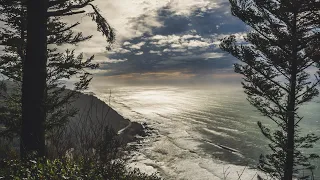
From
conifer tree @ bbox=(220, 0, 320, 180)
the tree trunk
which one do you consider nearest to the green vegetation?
the tree trunk

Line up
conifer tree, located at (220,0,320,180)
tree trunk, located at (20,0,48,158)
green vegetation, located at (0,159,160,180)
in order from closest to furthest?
green vegetation, located at (0,159,160,180), tree trunk, located at (20,0,48,158), conifer tree, located at (220,0,320,180)

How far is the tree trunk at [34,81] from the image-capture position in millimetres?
6488

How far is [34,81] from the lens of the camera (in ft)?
21.4

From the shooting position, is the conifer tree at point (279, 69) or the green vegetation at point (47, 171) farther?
the conifer tree at point (279, 69)

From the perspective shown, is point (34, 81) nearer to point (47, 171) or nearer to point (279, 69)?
point (47, 171)

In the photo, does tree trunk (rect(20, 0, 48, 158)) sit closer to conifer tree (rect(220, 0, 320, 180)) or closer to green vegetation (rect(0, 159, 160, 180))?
green vegetation (rect(0, 159, 160, 180))

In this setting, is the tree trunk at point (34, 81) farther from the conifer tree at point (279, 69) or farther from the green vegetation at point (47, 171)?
the conifer tree at point (279, 69)

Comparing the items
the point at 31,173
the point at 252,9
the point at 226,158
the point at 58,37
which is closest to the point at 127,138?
the point at 226,158

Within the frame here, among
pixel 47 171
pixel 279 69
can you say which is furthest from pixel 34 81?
pixel 279 69

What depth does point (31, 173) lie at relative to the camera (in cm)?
412

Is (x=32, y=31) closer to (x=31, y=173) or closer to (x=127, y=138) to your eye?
(x=31, y=173)

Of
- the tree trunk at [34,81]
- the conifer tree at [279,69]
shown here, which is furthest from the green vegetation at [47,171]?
the conifer tree at [279,69]

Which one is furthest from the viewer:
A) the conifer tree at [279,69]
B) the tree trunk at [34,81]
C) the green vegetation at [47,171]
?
the conifer tree at [279,69]

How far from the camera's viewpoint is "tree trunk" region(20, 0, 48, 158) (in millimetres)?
6488
